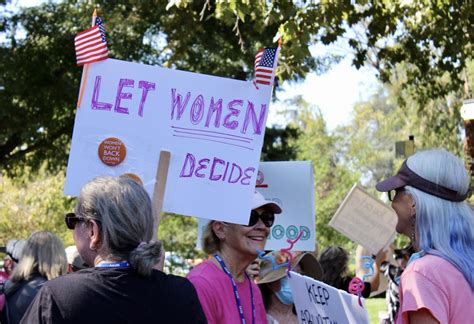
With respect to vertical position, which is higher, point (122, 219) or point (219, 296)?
point (122, 219)

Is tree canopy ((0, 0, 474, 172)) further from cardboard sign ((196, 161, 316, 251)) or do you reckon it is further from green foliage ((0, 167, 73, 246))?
green foliage ((0, 167, 73, 246))

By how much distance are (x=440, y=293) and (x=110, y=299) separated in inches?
44.0

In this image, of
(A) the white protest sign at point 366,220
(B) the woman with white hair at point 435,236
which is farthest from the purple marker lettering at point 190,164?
(A) the white protest sign at point 366,220

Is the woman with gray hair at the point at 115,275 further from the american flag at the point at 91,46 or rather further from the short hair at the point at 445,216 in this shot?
the american flag at the point at 91,46

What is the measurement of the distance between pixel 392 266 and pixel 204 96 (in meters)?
4.29

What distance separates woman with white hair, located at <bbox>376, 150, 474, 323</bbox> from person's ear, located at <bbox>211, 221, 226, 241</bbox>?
113 centimetres

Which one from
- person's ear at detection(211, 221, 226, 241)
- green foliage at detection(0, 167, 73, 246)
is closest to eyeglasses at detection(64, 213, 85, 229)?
person's ear at detection(211, 221, 226, 241)

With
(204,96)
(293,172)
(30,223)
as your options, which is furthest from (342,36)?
(30,223)

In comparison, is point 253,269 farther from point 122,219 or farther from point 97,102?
point 122,219

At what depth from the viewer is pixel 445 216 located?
3131 millimetres

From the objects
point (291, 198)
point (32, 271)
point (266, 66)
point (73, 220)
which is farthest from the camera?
point (32, 271)

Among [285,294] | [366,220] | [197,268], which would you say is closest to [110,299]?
[197,268]

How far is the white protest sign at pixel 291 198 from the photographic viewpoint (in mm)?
5066

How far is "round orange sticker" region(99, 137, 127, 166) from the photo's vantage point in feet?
12.6
